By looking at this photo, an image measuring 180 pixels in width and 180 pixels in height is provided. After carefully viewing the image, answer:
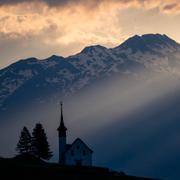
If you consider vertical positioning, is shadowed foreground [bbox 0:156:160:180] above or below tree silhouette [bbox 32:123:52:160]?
below

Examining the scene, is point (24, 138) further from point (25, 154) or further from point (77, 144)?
point (77, 144)

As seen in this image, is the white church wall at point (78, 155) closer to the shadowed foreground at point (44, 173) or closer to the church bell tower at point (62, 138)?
the church bell tower at point (62, 138)

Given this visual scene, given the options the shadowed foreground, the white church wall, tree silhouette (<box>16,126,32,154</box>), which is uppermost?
the white church wall

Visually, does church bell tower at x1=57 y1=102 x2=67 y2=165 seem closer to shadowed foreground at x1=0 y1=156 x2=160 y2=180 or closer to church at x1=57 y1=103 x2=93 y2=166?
church at x1=57 y1=103 x2=93 y2=166

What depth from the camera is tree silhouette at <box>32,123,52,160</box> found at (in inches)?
5167

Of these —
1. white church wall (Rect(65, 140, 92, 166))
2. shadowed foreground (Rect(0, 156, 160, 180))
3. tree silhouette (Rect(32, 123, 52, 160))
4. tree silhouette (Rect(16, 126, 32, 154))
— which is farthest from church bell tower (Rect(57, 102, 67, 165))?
shadowed foreground (Rect(0, 156, 160, 180))

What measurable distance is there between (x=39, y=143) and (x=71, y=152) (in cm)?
2122

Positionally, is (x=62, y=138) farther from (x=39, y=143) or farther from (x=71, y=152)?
(x=39, y=143)

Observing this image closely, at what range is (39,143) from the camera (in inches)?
5167

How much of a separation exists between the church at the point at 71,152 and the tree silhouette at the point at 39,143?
1681 centimetres

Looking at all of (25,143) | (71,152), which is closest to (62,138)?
(71,152)

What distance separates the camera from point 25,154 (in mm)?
124438

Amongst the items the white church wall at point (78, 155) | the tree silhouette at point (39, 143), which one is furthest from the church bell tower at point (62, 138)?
the tree silhouette at point (39, 143)

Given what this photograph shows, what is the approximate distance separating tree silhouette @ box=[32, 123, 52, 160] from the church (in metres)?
16.8
